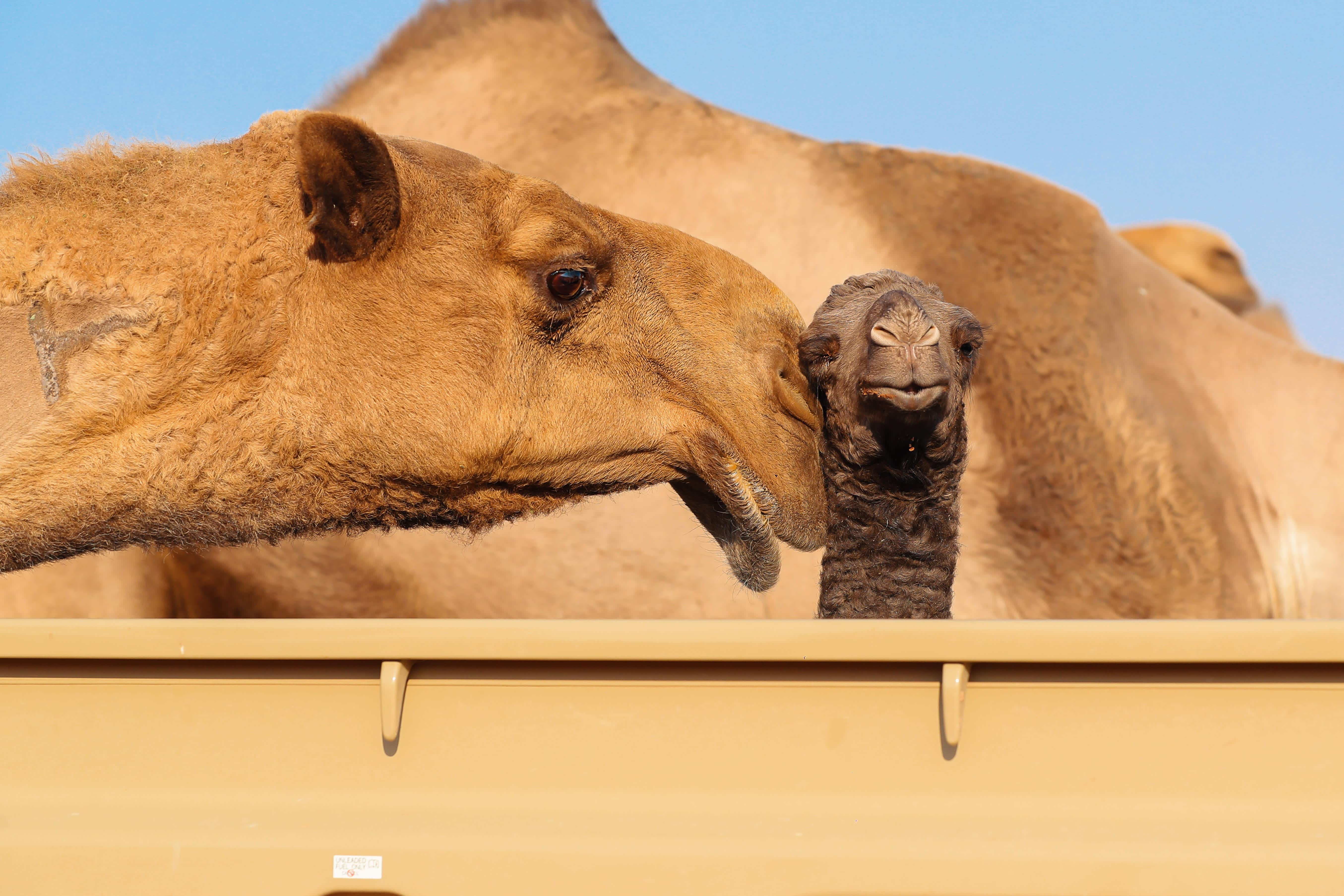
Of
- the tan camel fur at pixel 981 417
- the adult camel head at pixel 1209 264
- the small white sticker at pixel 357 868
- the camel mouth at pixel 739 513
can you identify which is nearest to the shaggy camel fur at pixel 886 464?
the camel mouth at pixel 739 513

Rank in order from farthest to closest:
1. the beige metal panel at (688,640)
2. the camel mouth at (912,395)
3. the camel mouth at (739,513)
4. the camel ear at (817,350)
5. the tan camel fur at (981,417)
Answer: the tan camel fur at (981,417) < the camel mouth at (739,513) < the camel ear at (817,350) < the camel mouth at (912,395) < the beige metal panel at (688,640)

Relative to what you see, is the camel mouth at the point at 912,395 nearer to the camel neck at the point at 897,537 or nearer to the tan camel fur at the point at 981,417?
the camel neck at the point at 897,537

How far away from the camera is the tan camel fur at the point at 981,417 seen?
199 inches

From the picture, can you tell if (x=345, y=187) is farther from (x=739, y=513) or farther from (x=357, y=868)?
(x=357, y=868)

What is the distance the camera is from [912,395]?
2143 mm

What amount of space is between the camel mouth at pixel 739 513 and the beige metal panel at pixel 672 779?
999 millimetres

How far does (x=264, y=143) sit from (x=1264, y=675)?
219 cm

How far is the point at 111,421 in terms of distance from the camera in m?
2.43

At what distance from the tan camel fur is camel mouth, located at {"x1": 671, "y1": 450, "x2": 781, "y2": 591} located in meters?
2.39

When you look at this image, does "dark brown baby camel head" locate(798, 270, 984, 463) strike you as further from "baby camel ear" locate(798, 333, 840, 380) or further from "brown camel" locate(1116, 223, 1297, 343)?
"brown camel" locate(1116, 223, 1297, 343)

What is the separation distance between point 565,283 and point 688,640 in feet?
4.08

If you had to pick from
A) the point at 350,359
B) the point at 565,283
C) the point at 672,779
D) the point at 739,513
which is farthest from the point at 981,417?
the point at 672,779

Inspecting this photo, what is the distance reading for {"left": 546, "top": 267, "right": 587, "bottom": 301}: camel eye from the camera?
260cm

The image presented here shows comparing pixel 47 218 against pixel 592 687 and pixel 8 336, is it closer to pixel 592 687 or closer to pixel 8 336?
pixel 8 336
